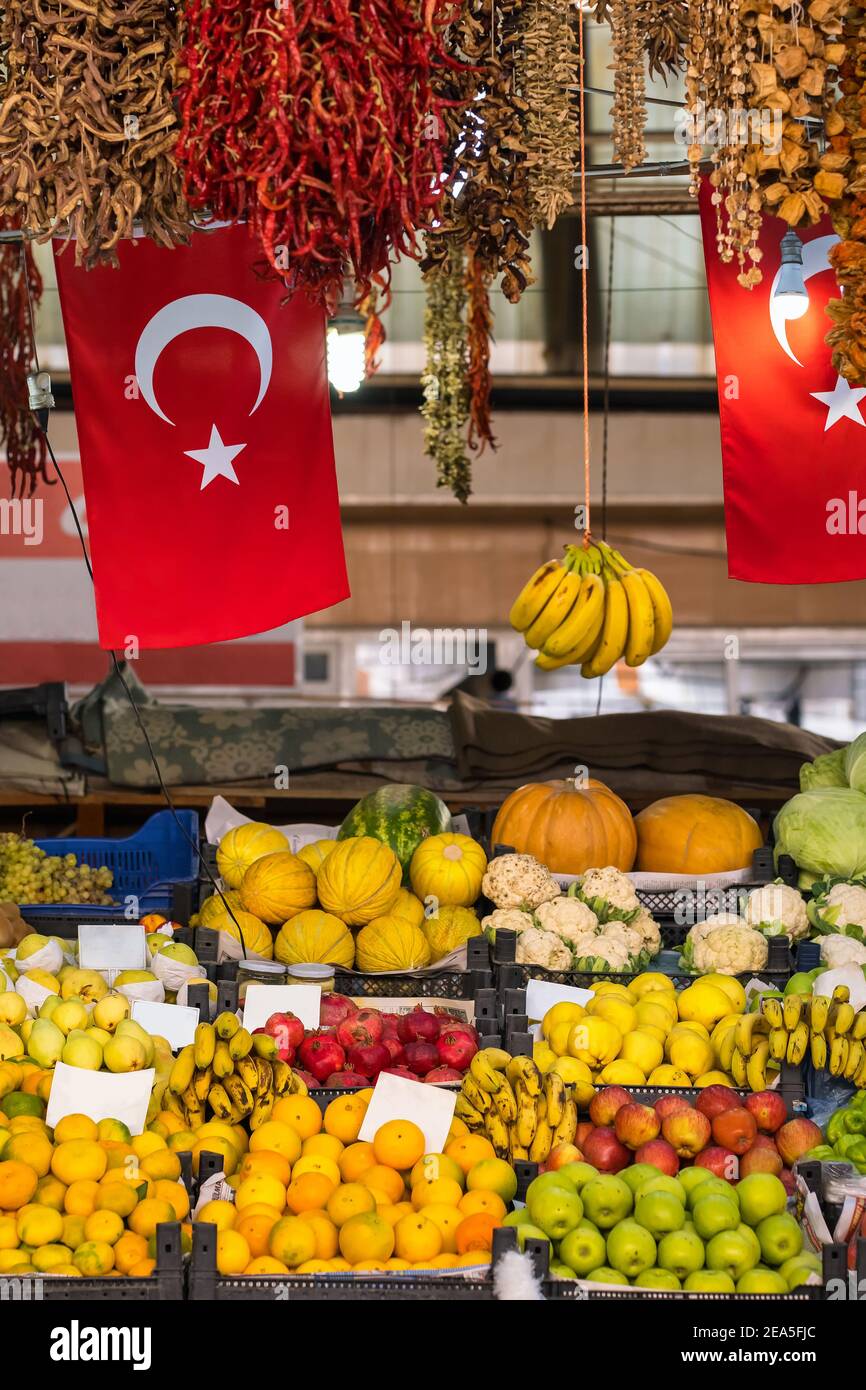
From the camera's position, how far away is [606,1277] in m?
3.24

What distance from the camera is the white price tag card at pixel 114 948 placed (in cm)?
491

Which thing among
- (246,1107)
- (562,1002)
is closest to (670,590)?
(562,1002)

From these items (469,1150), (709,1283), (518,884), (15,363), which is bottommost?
(709,1283)

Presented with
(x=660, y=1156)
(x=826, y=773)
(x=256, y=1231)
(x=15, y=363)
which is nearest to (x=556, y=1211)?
(x=660, y=1156)

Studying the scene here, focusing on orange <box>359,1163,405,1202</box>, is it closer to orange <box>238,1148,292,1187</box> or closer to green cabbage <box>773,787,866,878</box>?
orange <box>238,1148,292,1187</box>

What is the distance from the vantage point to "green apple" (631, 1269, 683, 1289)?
3219mm

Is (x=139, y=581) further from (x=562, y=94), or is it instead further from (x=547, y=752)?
(x=547, y=752)

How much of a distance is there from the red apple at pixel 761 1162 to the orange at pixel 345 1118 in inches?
38.1

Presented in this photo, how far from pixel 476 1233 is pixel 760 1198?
26.1 inches

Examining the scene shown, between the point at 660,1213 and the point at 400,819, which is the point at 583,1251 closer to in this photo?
the point at 660,1213

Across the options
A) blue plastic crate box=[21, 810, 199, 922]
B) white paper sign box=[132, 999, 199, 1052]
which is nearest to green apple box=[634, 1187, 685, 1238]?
white paper sign box=[132, 999, 199, 1052]

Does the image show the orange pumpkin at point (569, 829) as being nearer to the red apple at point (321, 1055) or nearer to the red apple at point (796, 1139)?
the red apple at point (321, 1055)
